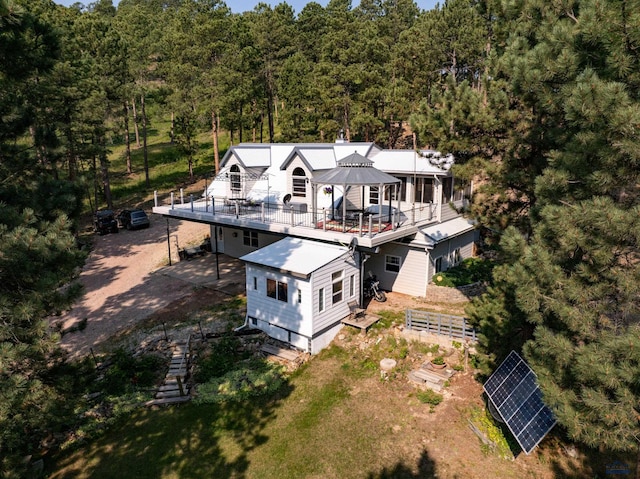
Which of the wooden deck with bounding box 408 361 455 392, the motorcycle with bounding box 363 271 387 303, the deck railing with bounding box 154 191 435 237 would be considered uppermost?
the deck railing with bounding box 154 191 435 237

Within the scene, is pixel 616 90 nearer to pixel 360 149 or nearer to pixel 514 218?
pixel 514 218

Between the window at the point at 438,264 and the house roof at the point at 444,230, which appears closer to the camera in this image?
the house roof at the point at 444,230

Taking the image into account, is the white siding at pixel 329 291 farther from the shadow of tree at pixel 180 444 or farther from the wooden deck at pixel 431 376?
the wooden deck at pixel 431 376

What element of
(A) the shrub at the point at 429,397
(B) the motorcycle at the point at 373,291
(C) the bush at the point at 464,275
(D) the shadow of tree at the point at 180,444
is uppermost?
(C) the bush at the point at 464,275

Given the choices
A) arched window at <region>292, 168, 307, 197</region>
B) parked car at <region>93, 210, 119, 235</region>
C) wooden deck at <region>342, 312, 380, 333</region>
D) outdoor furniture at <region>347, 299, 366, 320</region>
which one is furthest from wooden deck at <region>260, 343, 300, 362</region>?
parked car at <region>93, 210, 119, 235</region>

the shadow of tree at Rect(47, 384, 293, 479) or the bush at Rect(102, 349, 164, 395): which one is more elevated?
the bush at Rect(102, 349, 164, 395)

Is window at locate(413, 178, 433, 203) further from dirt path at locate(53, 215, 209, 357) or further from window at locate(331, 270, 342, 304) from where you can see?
dirt path at locate(53, 215, 209, 357)

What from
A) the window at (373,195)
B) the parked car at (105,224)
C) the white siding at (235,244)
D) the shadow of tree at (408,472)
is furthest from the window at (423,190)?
the parked car at (105,224)
